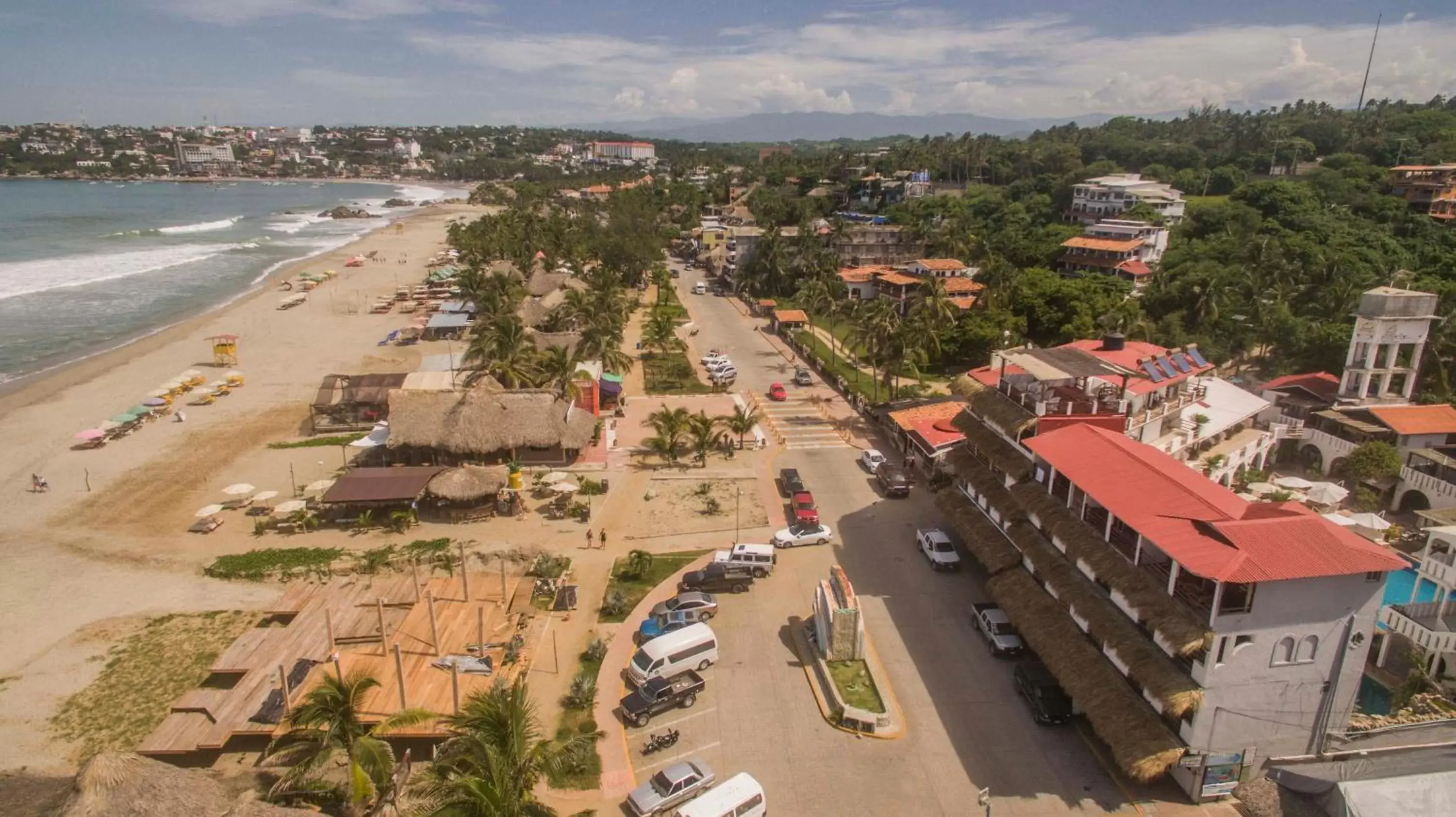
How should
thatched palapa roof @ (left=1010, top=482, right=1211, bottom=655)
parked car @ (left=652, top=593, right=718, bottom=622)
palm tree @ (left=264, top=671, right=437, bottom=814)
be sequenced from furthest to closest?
parked car @ (left=652, top=593, right=718, bottom=622) → thatched palapa roof @ (left=1010, top=482, right=1211, bottom=655) → palm tree @ (left=264, top=671, right=437, bottom=814)

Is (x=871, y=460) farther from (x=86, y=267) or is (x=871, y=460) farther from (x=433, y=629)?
(x=86, y=267)

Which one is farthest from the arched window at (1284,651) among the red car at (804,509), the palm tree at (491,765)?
the red car at (804,509)

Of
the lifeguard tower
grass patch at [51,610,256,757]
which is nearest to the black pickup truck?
grass patch at [51,610,256,757]

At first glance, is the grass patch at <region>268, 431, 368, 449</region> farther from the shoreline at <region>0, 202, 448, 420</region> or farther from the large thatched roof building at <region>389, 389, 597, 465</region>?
the shoreline at <region>0, 202, 448, 420</region>

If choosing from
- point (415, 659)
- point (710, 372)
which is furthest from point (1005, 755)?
point (710, 372)

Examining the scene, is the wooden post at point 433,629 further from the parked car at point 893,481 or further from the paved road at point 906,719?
the parked car at point 893,481

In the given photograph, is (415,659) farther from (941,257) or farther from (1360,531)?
(941,257)
